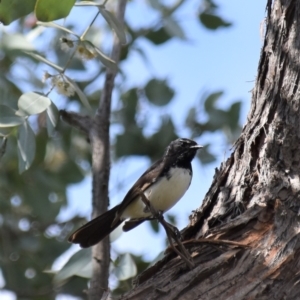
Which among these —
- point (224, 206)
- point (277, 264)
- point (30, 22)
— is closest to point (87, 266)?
point (224, 206)

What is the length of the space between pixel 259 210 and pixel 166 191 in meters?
1.15

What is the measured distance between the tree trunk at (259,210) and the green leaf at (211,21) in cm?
149

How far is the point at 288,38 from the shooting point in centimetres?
344

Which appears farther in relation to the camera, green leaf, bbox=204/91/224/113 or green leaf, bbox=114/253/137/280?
green leaf, bbox=204/91/224/113

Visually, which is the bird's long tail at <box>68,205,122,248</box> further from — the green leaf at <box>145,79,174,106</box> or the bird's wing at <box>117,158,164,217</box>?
the green leaf at <box>145,79,174,106</box>

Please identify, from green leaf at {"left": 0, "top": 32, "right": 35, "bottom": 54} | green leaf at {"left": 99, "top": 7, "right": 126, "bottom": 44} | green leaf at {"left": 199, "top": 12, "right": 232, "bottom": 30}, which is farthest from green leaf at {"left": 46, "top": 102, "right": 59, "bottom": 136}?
green leaf at {"left": 199, "top": 12, "right": 232, "bottom": 30}

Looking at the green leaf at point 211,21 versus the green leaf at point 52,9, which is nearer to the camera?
the green leaf at point 52,9

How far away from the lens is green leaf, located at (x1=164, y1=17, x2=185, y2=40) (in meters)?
4.89

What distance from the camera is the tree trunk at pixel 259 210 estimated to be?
118 inches

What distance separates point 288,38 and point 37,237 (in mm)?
2786

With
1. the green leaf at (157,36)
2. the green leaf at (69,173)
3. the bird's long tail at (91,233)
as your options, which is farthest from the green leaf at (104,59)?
the green leaf at (69,173)

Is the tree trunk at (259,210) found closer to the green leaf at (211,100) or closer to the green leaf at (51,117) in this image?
the green leaf at (51,117)

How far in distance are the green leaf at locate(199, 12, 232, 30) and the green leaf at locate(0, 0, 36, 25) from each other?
2.14 m

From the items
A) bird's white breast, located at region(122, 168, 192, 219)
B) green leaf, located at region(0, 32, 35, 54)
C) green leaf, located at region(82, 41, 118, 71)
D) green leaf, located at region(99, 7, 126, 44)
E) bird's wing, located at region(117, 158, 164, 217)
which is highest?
green leaf, located at region(0, 32, 35, 54)
